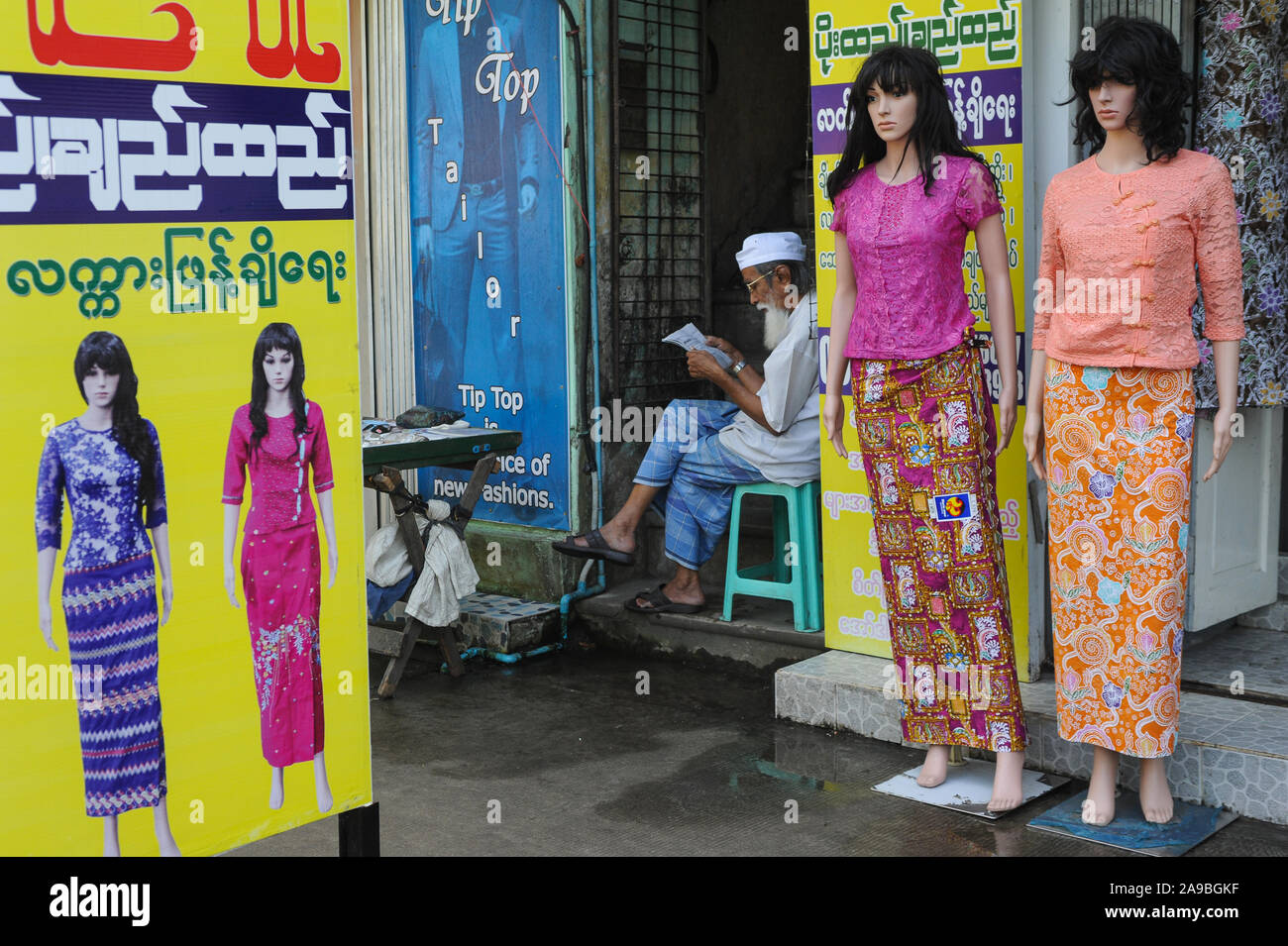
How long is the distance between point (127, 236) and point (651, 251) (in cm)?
390

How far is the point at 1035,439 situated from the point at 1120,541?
0.35 metres

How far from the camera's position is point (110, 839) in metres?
2.36

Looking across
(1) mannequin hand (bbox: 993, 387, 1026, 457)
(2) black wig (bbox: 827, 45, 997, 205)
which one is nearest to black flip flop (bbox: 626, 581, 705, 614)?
(1) mannequin hand (bbox: 993, 387, 1026, 457)

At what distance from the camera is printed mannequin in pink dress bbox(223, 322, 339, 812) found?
2.52 m

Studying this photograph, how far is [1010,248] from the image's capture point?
4195 millimetres

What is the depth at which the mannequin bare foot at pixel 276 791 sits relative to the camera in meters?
2.59

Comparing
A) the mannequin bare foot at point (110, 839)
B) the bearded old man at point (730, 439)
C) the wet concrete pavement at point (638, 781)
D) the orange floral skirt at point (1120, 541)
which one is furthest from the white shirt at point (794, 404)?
the mannequin bare foot at point (110, 839)

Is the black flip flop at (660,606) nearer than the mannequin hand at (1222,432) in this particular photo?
No

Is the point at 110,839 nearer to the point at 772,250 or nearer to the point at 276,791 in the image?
the point at 276,791

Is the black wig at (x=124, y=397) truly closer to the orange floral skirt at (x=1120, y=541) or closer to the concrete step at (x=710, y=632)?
the orange floral skirt at (x=1120, y=541)

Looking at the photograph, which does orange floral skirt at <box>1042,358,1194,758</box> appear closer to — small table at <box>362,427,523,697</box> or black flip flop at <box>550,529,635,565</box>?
black flip flop at <box>550,529,635,565</box>

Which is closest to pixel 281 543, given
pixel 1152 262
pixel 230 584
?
pixel 230 584

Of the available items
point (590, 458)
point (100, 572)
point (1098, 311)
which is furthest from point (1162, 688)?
point (590, 458)

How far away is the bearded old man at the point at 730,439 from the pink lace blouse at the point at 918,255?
128 cm
